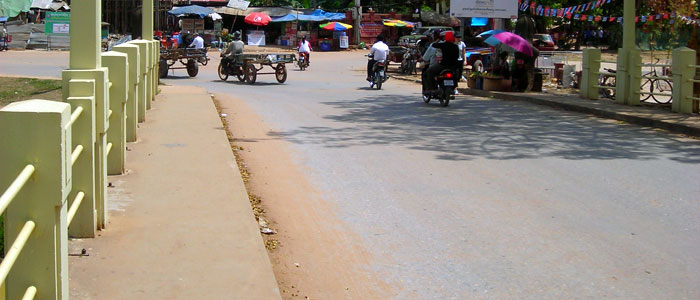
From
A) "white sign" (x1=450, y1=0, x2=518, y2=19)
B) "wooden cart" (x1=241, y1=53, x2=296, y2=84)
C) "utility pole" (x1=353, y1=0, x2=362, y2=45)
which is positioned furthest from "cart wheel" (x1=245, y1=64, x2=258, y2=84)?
"utility pole" (x1=353, y1=0, x2=362, y2=45)

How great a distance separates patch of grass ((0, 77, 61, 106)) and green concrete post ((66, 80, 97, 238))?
1364cm

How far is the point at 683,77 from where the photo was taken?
53.3 ft

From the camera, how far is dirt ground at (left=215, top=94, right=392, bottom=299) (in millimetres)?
5500

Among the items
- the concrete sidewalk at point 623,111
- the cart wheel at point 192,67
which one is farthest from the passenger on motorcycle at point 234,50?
the concrete sidewalk at point 623,111

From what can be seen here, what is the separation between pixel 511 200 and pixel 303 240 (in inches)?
99.8

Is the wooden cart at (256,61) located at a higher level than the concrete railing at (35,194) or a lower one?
higher

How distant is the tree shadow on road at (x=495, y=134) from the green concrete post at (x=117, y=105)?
168 inches

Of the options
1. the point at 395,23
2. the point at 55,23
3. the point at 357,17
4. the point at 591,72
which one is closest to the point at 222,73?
the point at 591,72

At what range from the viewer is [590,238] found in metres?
6.79

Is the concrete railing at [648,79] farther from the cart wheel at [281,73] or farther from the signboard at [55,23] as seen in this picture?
the signboard at [55,23]

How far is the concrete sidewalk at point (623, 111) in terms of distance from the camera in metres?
14.5

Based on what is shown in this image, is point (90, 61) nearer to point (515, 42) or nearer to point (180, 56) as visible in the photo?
point (515, 42)

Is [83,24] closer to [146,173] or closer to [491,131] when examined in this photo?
[146,173]

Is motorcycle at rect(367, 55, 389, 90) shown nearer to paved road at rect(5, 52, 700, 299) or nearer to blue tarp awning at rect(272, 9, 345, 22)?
paved road at rect(5, 52, 700, 299)
